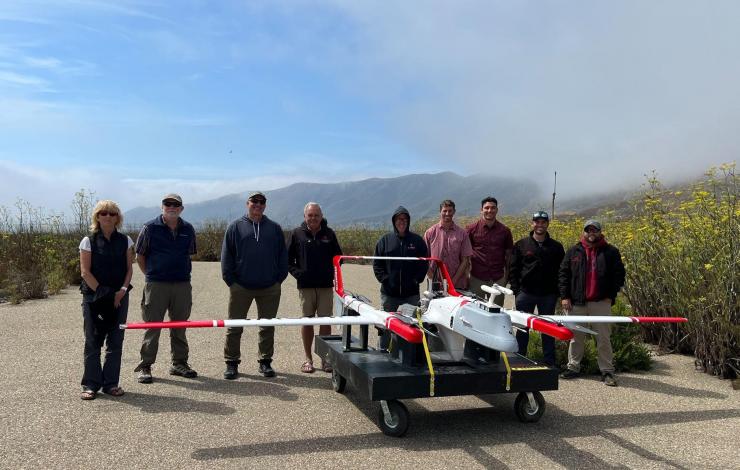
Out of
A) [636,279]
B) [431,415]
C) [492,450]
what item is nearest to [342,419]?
[431,415]

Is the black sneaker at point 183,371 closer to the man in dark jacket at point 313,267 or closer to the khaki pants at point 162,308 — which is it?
the khaki pants at point 162,308

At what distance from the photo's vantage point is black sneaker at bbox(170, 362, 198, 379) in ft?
23.1

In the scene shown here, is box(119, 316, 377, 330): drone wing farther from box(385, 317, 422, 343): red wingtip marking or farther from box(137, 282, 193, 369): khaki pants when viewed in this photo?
box(137, 282, 193, 369): khaki pants

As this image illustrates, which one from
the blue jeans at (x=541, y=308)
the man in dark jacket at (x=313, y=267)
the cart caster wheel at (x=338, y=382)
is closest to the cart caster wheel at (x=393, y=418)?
the cart caster wheel at (x=338, y=382)

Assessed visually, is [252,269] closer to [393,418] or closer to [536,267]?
[393,418]

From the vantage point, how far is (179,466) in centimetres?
438

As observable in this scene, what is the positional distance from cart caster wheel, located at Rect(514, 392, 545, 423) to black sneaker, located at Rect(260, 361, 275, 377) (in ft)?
10.2

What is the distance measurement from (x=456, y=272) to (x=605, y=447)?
305 centimetres

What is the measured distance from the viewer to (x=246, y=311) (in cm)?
723

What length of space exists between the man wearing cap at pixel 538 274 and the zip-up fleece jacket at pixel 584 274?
158 millimetres

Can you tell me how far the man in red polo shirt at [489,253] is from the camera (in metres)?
7.62

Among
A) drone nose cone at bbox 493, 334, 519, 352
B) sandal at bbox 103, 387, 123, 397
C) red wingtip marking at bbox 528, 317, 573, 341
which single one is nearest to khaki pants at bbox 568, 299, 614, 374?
red wingtip marking at bbox 528, 317, 573, 341

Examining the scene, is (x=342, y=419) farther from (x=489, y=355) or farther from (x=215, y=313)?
(x=215, y=313)

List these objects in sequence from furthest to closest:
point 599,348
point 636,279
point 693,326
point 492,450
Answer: point 636,279, point 693,326, point 599,348, point 492,450
